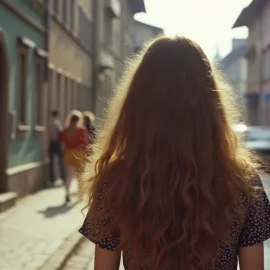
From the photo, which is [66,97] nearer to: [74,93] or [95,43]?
[74,93]

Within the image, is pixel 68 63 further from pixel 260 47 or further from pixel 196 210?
pixel 260 47

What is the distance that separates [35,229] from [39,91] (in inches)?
288

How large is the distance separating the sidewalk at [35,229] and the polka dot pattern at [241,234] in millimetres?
5109

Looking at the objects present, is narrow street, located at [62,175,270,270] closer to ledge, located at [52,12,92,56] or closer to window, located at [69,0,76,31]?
ledge, located at [52,12,92,56]

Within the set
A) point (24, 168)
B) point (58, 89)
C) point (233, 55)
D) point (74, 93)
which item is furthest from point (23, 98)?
point (233, 55)

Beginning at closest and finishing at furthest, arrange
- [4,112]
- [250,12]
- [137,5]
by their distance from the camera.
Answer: [4,112] < [137,5] < [250,12]

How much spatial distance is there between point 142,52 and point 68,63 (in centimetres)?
1985

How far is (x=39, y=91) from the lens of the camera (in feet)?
55.9

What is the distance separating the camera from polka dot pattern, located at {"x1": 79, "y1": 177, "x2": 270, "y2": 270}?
2291 millimetres

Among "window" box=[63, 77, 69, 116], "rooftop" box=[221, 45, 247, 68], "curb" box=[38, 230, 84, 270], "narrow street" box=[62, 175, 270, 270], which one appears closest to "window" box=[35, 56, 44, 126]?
"window" box=[63, 77, 69, 116]

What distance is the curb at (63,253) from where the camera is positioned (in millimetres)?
7460

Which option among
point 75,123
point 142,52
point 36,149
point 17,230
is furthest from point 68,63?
Answer: point 142,52

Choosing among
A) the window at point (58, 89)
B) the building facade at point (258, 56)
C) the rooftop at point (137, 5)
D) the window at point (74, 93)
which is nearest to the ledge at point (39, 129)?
the window at point (58, 89)

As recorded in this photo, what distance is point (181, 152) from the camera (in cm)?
224
